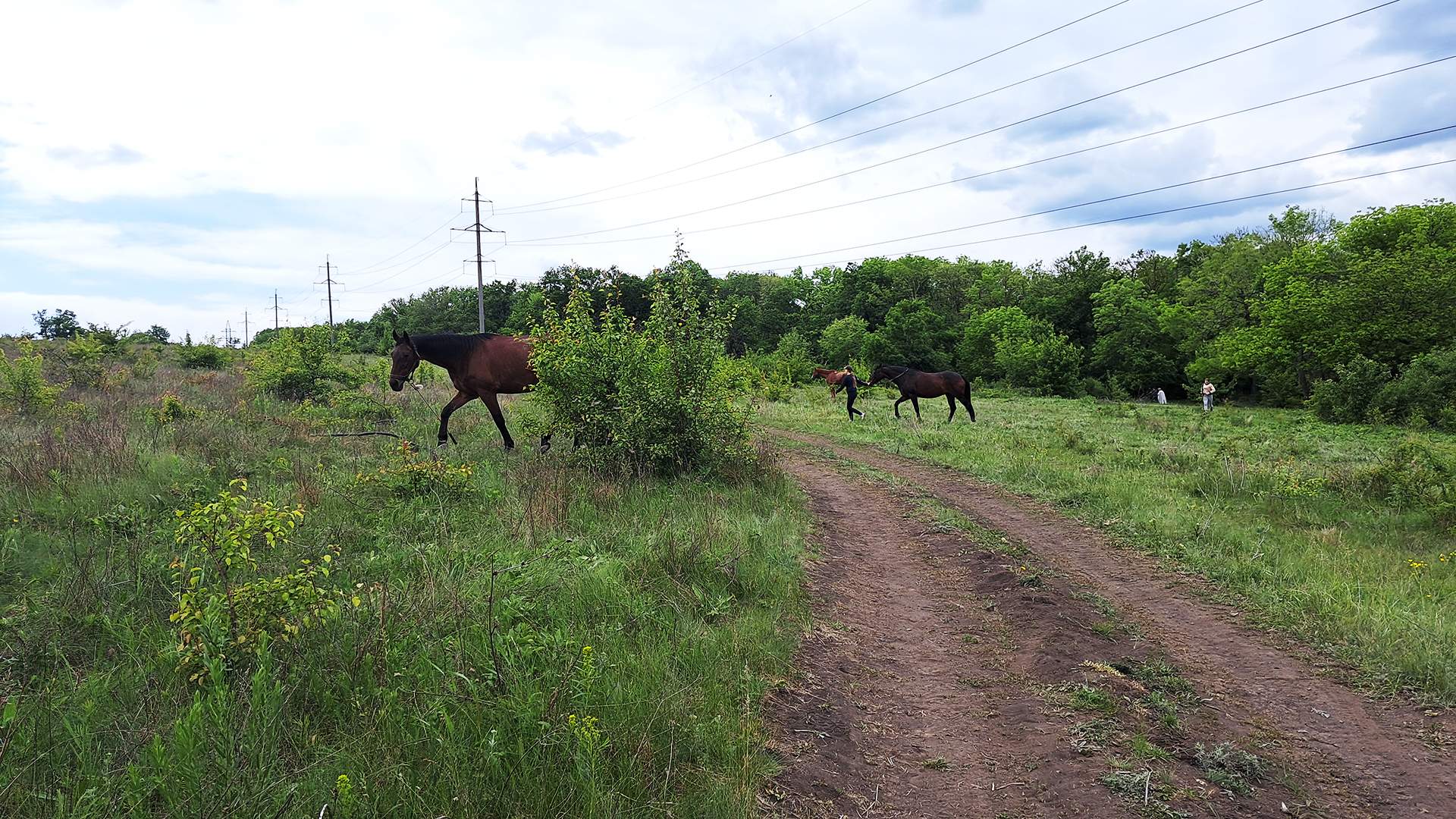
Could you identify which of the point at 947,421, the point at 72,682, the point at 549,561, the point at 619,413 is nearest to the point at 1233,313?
the point at 947,421

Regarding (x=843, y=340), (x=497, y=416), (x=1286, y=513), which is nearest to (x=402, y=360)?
(x=497, y=416)

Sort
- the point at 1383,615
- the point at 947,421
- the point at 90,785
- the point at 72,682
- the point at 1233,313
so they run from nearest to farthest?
1. the point at 90,785
2. the point at 72,682
3. the point at 1383,615
4. the point at 947,421
5. the point at 1233,313

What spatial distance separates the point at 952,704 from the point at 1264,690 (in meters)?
2.37

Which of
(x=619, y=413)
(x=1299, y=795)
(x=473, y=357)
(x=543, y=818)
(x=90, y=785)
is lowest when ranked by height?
(x=1299, y=795)

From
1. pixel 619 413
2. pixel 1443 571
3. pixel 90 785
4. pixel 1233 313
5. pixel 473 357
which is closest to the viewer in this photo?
pixel 90 785

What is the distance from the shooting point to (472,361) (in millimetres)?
13578

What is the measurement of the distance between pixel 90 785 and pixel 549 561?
3.43m

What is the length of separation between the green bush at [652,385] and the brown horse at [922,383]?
1241 centimetres

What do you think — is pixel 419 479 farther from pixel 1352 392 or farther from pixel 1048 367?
pixel 1048 367

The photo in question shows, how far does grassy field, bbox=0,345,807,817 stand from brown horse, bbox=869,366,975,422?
14483 mm

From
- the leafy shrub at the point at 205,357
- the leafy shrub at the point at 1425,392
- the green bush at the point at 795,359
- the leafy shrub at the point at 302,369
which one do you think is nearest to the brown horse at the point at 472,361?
the leafy shrub at the point at 302,369

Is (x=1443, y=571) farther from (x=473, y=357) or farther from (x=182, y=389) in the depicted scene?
(x=182, y=389)

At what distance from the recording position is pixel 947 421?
22188 millimetres

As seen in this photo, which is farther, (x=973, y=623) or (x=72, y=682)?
(x=973, y=623)
